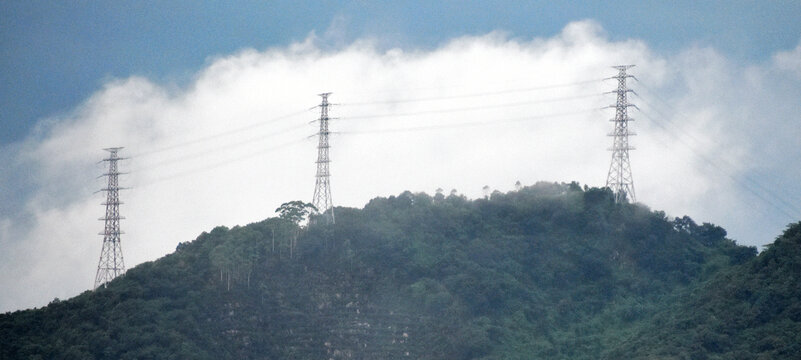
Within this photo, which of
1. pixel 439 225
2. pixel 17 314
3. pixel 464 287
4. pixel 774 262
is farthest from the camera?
pixel 439 225

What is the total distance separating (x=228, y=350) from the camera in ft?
260

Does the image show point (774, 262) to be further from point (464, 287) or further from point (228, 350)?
point (228, 350)

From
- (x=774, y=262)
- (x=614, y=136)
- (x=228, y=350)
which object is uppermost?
(x=614, y=136)

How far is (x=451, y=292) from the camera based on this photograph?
85500mm

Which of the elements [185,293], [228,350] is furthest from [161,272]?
[228,350]

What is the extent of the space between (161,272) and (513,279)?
21925mm

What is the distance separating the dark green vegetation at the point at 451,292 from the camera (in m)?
75.6

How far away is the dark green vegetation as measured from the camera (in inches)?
2975

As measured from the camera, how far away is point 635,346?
7550 centimetres

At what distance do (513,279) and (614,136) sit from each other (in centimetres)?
1118

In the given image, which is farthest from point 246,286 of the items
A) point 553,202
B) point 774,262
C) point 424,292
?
point 774,262

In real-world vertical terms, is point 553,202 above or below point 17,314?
above

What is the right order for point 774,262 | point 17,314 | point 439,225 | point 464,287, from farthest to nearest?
point 439,225
point 464,287
point 17,314
point 774,262

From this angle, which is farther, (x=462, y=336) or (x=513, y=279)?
(x=513, y=279)
